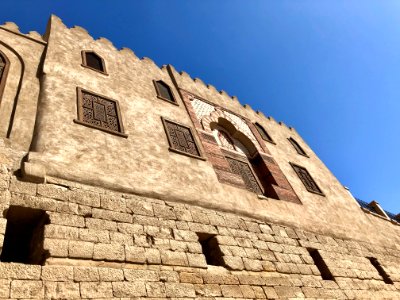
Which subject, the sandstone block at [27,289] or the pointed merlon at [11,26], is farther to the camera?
the pointed merlon at [11,26]

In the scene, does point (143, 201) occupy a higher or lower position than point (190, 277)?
higher

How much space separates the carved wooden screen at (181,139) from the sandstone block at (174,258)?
97.7 inches

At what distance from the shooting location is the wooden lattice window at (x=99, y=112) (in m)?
5.70

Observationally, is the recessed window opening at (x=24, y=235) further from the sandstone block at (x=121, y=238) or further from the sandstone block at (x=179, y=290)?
the sandstone block at (x=179, y=290)

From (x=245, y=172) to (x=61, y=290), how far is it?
5704 millimetres

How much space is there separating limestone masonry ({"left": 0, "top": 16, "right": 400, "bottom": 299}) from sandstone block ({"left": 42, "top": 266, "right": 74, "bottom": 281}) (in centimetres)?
1

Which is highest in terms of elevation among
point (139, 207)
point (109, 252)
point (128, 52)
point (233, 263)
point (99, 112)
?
point (128, 52)

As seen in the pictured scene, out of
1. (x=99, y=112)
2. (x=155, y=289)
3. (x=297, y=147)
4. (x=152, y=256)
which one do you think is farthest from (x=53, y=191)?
(x=297, y=147)

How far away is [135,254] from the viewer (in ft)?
13.0

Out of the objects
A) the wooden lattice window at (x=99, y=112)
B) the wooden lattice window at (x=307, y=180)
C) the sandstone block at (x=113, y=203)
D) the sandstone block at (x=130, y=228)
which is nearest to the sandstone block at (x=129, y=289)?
the sandstone block at (x=130, y=228)

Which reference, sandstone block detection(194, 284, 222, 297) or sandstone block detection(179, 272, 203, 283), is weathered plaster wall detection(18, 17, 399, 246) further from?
sandstone block detection(194, 284, 222, 297)

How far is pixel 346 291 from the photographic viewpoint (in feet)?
19.4

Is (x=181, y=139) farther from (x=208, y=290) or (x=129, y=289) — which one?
(x=129, y=289)

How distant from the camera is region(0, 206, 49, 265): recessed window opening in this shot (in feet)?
12.0
